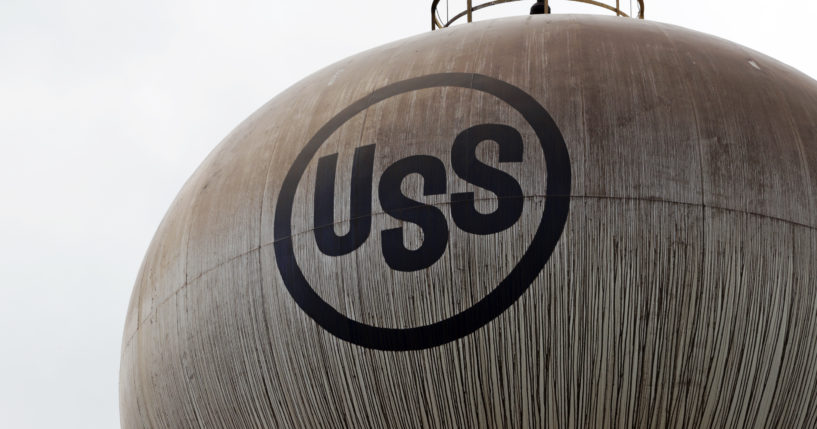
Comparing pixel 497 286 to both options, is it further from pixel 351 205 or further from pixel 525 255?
pixel 351 205

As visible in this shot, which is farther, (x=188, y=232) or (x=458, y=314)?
Answer: (x=188, y=232)

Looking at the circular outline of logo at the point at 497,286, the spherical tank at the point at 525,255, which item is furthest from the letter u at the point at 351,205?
the circular outline of logo at the point at 497,286

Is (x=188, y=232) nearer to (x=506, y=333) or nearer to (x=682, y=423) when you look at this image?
(x=506, y=333)

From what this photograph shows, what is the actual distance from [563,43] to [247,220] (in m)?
4.07

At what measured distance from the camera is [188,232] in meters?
18.6

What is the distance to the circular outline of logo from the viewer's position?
52.4 feet

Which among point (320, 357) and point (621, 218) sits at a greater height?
point (621, 218)

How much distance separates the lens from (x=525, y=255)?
1598cm

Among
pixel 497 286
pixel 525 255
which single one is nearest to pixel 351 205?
pixel 497 286

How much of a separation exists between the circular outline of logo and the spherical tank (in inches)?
0.9

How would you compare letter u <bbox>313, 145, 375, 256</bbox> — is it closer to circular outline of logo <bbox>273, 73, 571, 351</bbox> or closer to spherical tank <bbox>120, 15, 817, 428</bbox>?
spherical tank <bbox>120, 15, 817, 428</bbox>

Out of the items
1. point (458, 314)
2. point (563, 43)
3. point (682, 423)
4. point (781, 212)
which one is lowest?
point (682, 423)

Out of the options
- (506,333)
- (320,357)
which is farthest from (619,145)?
(320,357)

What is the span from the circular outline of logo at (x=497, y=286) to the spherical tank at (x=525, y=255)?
2 cm
